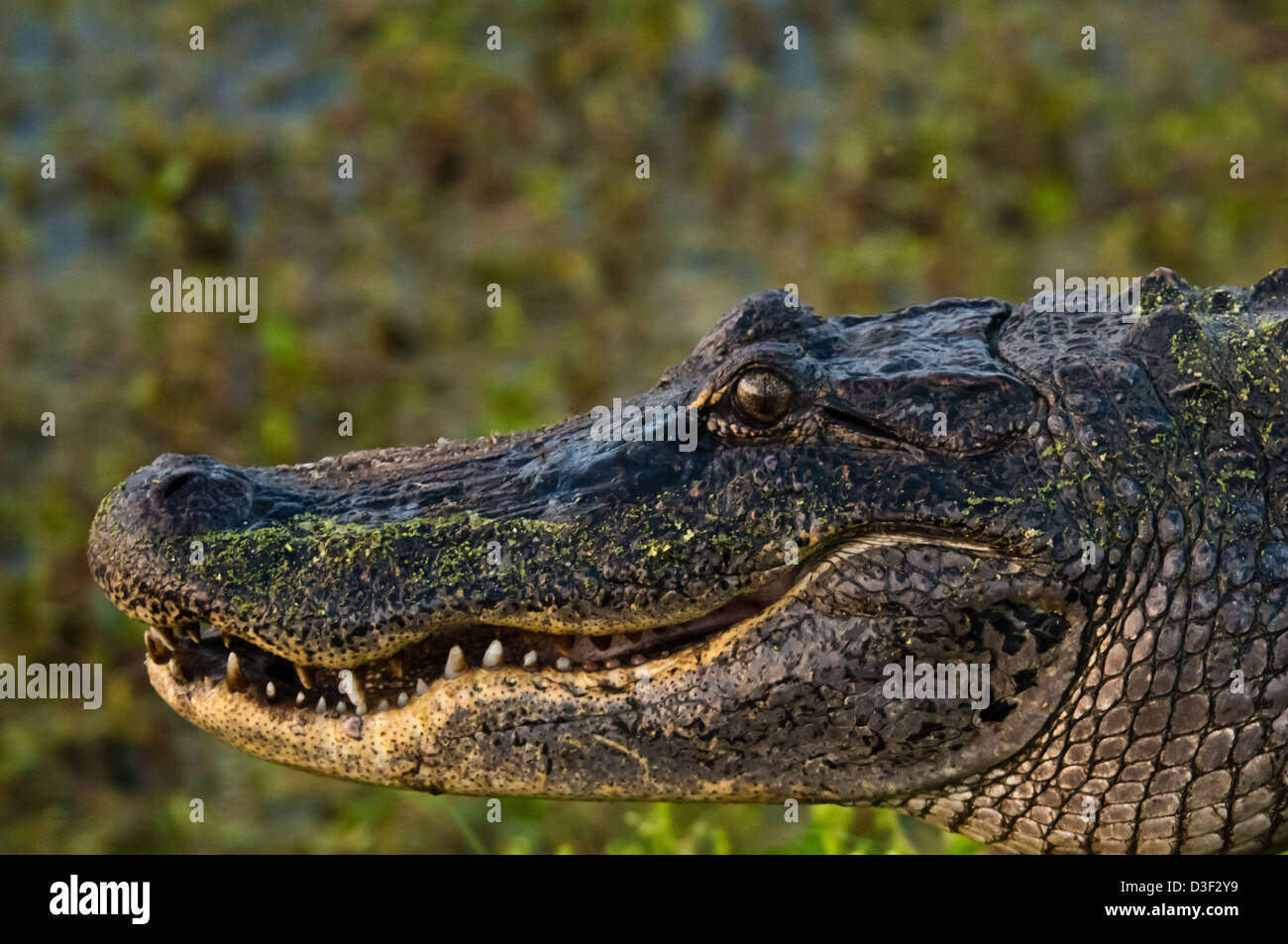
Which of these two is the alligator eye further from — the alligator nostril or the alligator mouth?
the alligator nostril

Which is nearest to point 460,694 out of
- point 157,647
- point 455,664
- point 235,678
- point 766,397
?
point 455,664

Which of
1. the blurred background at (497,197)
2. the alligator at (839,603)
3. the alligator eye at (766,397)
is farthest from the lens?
the blurred background at (497,197)

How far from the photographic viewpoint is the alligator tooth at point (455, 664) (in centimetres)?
248

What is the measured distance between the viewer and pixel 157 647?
2.63 metres

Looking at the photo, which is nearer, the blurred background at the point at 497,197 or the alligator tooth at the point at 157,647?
the alligator tooth at the point at 157,647

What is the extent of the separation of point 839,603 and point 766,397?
38cm

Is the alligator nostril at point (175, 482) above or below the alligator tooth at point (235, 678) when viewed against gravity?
above

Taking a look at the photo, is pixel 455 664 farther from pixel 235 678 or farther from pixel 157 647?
pixel 157 647

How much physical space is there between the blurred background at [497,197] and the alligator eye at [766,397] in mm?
3105

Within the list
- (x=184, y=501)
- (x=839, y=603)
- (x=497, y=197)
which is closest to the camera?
(x=839, y=603)

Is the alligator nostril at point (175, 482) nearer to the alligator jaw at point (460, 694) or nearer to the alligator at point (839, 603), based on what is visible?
the alligator at point (839, 603)

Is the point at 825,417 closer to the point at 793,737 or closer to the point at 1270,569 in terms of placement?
the point at 793,737

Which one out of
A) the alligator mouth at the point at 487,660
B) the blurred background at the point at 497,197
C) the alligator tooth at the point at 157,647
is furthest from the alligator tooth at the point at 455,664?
the blurred background at the point at 497,197
